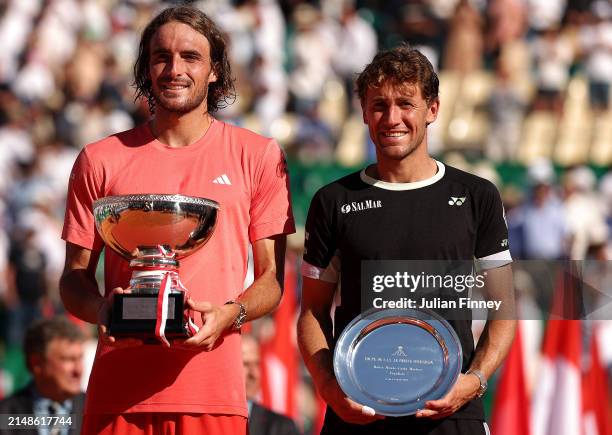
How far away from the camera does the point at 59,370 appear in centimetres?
621

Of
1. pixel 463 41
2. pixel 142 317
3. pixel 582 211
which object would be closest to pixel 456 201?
pixel 142 317

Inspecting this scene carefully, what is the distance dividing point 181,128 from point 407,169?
0.72 meters

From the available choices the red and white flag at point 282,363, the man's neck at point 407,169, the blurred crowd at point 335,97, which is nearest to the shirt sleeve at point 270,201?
the man's neck at point 407,169

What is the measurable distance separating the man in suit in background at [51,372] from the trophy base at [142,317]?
218 cm

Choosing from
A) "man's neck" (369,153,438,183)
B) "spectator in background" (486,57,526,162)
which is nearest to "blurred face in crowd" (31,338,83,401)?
"man's neck" (369,153,438,183)

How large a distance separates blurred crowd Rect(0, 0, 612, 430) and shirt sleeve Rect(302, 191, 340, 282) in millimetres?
7391

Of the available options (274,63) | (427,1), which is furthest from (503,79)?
(274,63)

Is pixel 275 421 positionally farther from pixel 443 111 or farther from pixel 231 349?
pixel 443 111

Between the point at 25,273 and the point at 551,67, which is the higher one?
the point at 551,67

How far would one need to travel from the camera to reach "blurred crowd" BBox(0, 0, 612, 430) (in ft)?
38.9

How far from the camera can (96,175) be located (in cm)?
404

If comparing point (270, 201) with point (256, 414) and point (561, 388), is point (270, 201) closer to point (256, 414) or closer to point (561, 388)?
point (256, 414)

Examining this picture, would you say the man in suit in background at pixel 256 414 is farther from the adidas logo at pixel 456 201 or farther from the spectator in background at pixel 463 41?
the spectator in background at pixel 463 41

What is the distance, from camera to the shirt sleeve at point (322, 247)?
3959 millimetres
